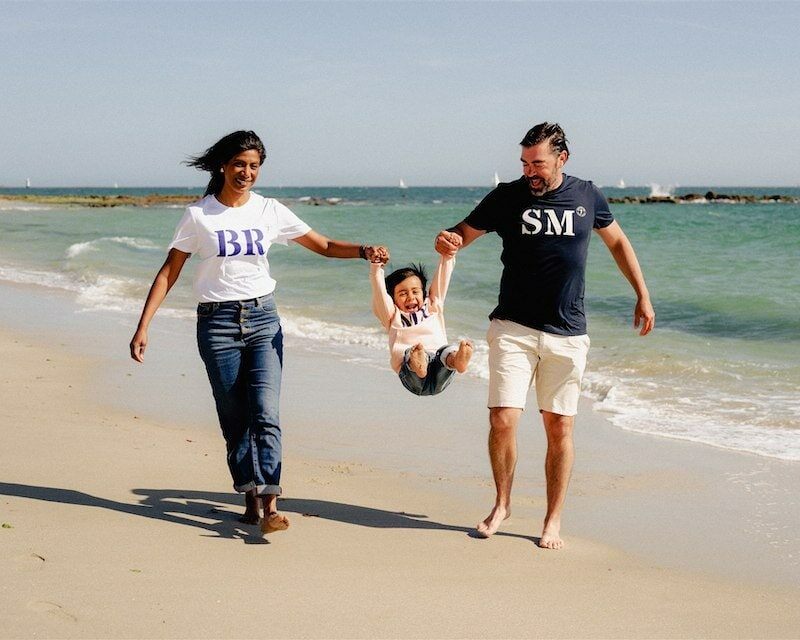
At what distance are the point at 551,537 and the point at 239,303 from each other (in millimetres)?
1861

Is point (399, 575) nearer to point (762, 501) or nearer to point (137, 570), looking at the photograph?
point (137, 570)

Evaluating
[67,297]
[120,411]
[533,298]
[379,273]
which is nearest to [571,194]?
[533,298]

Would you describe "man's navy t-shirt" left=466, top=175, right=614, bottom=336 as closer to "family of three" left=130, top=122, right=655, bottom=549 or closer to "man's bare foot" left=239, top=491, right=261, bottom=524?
"family of three" left=130, top=122, right=655, bottom=549

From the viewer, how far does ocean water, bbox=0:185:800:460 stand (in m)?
8.23

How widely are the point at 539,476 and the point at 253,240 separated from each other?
2.41 meters

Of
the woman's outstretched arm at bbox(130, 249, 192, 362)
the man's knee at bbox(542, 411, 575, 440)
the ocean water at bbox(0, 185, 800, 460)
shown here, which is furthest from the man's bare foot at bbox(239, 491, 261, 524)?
the ocean water at bbox(0, 185, 800, 460)

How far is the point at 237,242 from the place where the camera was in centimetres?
486

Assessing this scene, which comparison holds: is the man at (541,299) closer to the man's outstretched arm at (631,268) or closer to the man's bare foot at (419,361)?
the man's outstretched arm at (631,268)

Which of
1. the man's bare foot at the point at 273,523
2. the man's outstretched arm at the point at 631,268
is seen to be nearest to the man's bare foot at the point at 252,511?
the man's bare foot at the point at 273,523

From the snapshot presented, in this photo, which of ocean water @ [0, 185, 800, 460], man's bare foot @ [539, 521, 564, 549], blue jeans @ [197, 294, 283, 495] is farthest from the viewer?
ocean water @ [0, 185, 800, 460]

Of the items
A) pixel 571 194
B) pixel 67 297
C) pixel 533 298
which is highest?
pixel 571 194

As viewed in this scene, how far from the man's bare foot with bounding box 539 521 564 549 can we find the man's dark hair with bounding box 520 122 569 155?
1.79 metres

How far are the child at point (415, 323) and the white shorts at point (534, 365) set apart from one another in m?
0.25

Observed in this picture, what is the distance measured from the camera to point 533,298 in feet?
16.2
